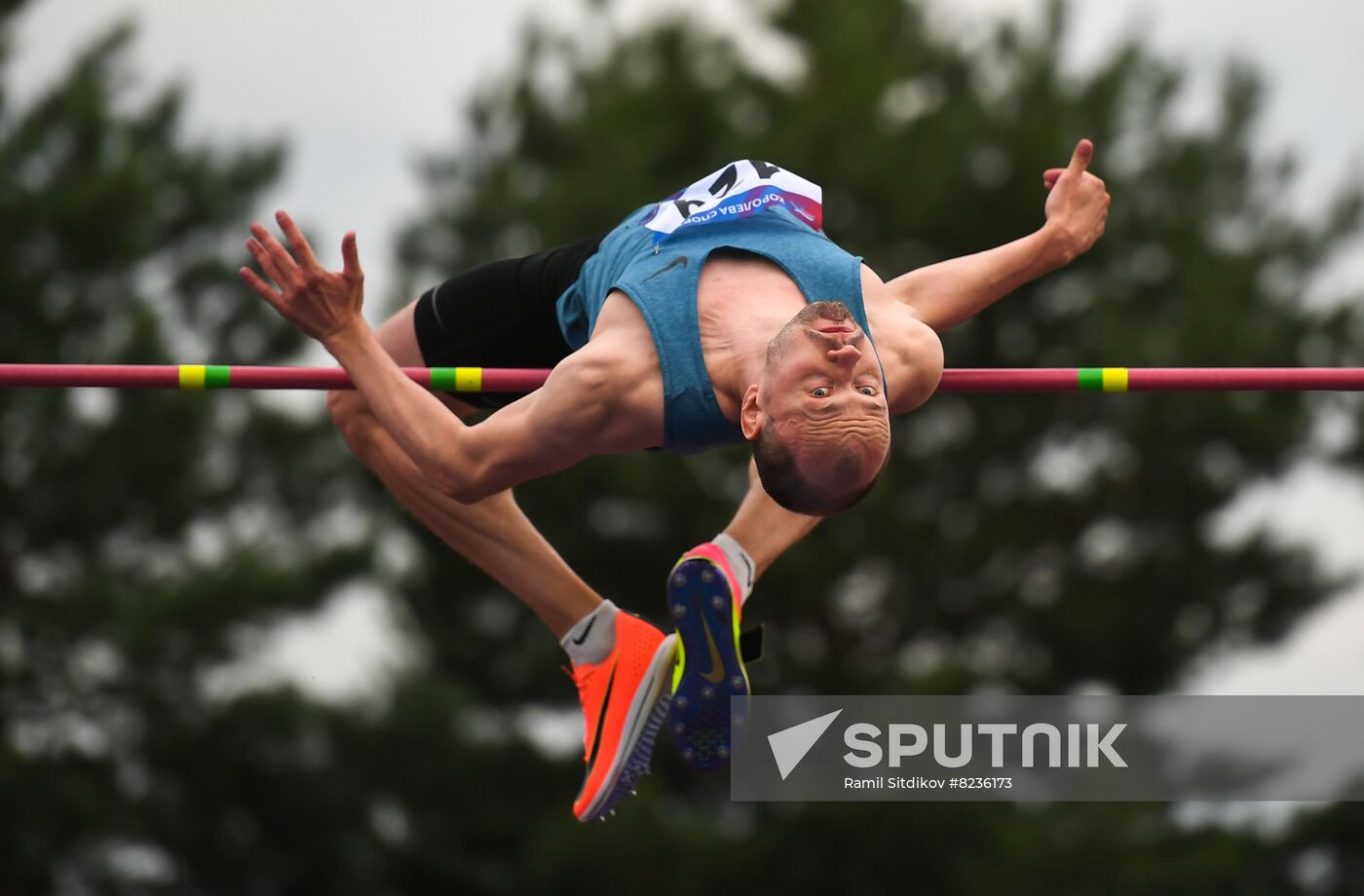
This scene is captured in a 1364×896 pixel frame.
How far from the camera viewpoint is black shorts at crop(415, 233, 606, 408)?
18.4 feet

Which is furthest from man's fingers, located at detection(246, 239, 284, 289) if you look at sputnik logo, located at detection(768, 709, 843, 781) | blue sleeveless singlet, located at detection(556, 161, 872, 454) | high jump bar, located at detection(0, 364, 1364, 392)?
sputnik logo, located at detection(768, 709, 843, 781)

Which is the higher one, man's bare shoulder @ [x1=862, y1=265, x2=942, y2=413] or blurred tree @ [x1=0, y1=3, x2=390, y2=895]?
blurred tree @ [x1=0, y1=3, x2=390, y2=895]

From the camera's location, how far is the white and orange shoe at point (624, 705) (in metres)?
5.76

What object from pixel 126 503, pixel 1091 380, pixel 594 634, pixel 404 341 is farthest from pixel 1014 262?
pixel 126 503

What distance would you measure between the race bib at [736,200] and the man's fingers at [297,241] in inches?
32.1

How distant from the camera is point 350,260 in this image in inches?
194

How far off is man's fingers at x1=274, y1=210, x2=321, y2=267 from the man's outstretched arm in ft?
4.55

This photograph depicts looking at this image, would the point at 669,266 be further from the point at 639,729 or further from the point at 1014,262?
the point at 639,729

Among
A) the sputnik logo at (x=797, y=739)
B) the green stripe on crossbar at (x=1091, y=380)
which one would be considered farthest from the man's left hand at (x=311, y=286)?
the sputnik logo at (x=797, y=739)

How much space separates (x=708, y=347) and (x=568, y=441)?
38 cm

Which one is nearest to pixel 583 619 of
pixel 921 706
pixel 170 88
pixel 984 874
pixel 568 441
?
pixel 568 441

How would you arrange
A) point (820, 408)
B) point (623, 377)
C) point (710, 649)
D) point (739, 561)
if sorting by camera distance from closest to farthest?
1. point (820, 408)
2. point (623, 377)
3. point (710, 649)
4. point (739, 561)

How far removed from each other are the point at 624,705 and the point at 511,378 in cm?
96

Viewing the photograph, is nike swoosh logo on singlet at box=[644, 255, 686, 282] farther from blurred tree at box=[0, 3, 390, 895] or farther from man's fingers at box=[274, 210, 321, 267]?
blurred tree at box=[0, 3, 390, 895]
